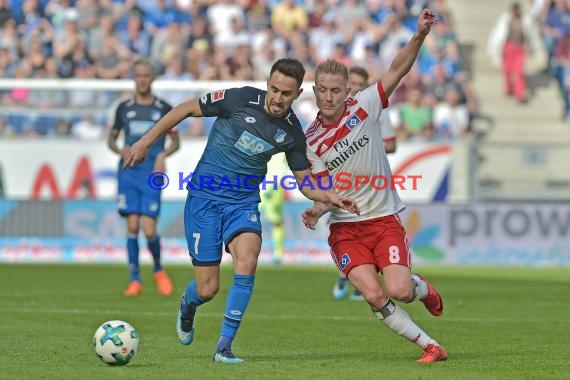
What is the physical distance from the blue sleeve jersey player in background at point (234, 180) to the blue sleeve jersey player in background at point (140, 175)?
602 centimetres

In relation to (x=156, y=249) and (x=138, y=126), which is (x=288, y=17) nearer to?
(x=156, y=249)

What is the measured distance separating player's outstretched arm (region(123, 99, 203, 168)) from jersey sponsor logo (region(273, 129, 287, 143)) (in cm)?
60

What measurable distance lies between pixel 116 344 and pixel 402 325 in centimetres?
212

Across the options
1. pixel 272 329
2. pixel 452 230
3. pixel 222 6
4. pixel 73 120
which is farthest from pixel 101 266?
pixel 272 329

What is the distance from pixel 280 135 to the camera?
383 inches

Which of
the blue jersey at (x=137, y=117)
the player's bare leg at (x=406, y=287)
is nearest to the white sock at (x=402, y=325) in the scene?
the player's bare leg at (x=406, y=287)

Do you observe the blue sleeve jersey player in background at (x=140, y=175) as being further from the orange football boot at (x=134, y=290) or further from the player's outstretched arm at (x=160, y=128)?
the player's outstretched arm at (x=160, y=128)

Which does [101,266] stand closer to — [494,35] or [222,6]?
[222,6]

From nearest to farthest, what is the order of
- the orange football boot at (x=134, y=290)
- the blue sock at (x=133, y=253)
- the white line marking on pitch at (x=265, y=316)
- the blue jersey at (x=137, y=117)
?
the white line marking on pitch at (x=265, y=316), the blue jersey at (x=137, y=117), the orange football boot at (x=134, y=290), the blue sock at (x=133, y=253)

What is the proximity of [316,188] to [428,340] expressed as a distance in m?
1.41

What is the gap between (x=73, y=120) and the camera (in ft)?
79.3

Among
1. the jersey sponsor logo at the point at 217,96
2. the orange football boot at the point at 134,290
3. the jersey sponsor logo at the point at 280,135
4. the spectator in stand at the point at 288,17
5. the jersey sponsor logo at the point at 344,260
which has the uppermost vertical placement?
the spectator in stand at the point at 288,17

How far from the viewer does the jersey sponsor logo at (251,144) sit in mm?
9750

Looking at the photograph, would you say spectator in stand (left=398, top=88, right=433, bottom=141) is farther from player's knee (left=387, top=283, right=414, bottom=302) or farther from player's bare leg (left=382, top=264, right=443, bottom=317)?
player's knee (left=387, top=283, right=414, bottom=302)
